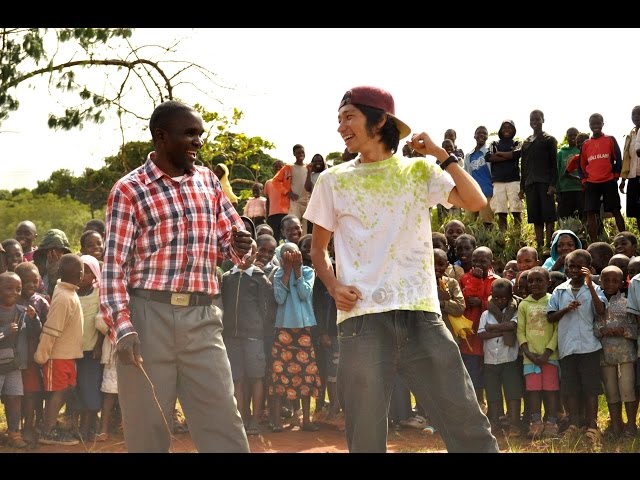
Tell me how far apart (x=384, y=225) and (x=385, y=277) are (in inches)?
8.2

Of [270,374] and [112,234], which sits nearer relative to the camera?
[112,234]

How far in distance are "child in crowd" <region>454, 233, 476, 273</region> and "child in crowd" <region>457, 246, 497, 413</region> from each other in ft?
0.76

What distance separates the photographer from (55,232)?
26.9 ft

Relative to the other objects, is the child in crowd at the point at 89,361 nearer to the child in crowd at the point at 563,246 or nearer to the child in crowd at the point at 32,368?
the child in crowd at the point at 32,368

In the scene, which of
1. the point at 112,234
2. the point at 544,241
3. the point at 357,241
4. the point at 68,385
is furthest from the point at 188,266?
the point at 544,241

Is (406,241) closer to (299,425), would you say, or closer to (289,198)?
(299,425)

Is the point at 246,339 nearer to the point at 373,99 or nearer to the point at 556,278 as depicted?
the point at 556,278

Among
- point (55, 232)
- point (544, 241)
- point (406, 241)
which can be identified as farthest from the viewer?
point (544, 241)

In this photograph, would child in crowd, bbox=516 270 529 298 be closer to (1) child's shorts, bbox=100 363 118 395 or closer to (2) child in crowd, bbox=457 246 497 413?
(2) child in crowd, bbox=457 246 497 413

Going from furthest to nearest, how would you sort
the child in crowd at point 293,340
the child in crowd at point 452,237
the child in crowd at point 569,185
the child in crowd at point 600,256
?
the child in crowd at point 569,185 → the child in crowd at point 452,237 → the child in crowd at point 600,256 → the child in crowd at point 293,340

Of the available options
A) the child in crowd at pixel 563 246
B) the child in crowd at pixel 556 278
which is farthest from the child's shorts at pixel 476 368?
the child in crowd at pixel 563 246

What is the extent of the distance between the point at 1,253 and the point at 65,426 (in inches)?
60.7

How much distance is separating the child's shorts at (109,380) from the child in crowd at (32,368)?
1.54 feet

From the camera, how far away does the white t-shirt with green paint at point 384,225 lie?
3.65 metres
